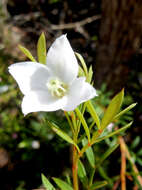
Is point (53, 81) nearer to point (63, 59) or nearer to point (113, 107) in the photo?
point (63, 59)

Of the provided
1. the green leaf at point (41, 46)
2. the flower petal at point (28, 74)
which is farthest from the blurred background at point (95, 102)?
the green leaf at point (41, 46)

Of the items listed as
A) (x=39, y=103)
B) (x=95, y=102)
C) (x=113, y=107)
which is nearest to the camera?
(x=113, y=107)

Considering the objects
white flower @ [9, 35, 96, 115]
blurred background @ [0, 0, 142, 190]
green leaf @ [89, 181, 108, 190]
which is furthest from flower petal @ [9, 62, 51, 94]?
blurred background @ [0, 0, 142, 190]

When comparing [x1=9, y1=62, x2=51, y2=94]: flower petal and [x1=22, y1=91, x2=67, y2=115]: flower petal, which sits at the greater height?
[x1=9, y1=62, x2=51, y2=94]: flower petal

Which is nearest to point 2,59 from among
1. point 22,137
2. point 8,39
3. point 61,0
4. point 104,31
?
point 22,137

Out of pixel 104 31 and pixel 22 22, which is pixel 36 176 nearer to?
pixel 104 31

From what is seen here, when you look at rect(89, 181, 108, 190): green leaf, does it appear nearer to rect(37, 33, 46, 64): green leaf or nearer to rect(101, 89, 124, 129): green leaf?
rect(101, 89, 124, 129): green leaf

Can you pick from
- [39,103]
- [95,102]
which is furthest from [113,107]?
[95,102]
